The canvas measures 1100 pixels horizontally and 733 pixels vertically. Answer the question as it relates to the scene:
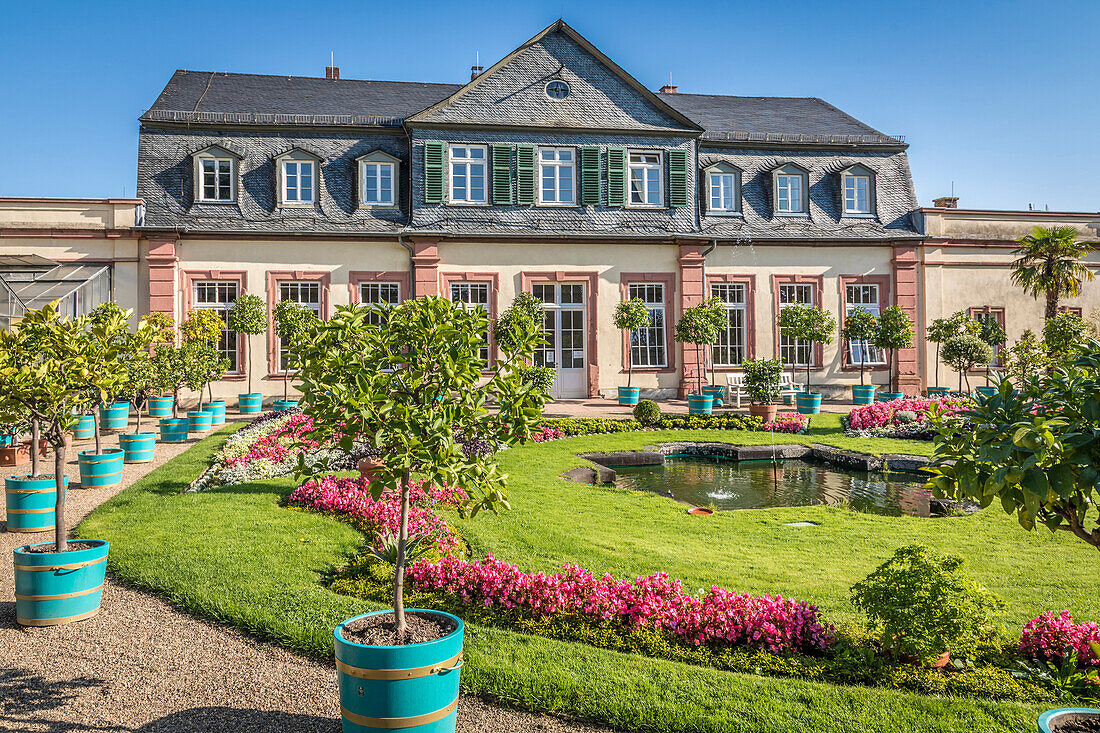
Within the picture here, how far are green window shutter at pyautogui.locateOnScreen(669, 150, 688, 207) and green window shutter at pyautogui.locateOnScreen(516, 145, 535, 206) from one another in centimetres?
413

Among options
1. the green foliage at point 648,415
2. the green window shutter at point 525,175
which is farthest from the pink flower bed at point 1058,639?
the green window shutter at point 525,175

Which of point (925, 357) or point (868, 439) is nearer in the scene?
point (868, 439)

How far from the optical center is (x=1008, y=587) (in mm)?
6637

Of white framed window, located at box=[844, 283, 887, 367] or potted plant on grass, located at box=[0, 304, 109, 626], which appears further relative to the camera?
white framed window, located at box=[844, 283, 887, 367]

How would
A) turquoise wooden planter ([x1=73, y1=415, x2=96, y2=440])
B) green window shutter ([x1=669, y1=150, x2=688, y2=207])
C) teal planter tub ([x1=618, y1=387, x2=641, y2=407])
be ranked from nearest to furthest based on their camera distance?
turquoise wooden planter ([x1=73, y1=415, x2=96, y2=440]) < teal planter tub ([x1=618, y1=387, x2=641, y2=407]) < green window shutter ([x1=669, y1=150, x2=688, y2=207])

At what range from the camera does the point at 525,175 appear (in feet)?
74.1

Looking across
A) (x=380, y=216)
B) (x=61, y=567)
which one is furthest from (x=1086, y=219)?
(x=61, y=567)

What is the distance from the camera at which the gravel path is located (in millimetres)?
4398

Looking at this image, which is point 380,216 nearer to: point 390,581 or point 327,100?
point 327,100

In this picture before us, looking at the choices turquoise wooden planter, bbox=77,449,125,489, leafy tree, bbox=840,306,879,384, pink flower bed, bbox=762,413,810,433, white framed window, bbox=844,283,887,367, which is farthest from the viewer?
white framed window, bbox=844,283,887,367

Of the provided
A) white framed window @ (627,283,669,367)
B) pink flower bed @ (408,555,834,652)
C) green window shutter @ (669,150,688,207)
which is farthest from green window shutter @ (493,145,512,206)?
pink flower bed @ (408,555,834,652)

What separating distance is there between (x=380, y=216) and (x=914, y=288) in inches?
649

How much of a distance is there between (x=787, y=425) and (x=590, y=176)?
9.93 m

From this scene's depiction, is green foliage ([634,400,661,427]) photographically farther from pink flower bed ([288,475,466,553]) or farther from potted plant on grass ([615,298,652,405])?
pink flower bed ([288,475,466,553])
